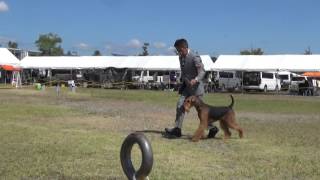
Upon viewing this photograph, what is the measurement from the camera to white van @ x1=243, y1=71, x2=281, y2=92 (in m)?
51.6

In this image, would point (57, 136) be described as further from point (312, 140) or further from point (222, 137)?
point (312, 140)

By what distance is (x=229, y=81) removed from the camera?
172ft

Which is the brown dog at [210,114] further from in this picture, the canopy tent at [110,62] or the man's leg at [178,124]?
the canopy tent at [110,62]

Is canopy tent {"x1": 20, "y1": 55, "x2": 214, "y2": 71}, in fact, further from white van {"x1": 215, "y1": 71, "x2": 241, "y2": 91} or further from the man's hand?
the man's hand

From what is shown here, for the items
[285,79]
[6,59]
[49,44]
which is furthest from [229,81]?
[49,44]

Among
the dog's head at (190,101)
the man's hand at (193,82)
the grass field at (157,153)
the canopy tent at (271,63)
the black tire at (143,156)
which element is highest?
the canopy tent at (271,63)

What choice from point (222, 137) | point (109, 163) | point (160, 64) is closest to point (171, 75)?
point (160, 64)

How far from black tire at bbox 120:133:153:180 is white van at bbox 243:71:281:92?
4619 centimetres

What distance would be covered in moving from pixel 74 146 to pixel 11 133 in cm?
231

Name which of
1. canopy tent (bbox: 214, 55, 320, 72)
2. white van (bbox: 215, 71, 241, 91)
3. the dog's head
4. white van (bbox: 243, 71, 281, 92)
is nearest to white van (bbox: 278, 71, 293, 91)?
white van (bbox: 243, 71, 281, 92)

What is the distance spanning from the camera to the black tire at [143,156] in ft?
18.1

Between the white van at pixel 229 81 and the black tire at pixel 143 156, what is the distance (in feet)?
153

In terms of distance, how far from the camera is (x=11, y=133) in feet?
36.6

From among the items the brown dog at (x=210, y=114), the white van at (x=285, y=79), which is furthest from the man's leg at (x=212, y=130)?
the white van at (x=285, y=79)
